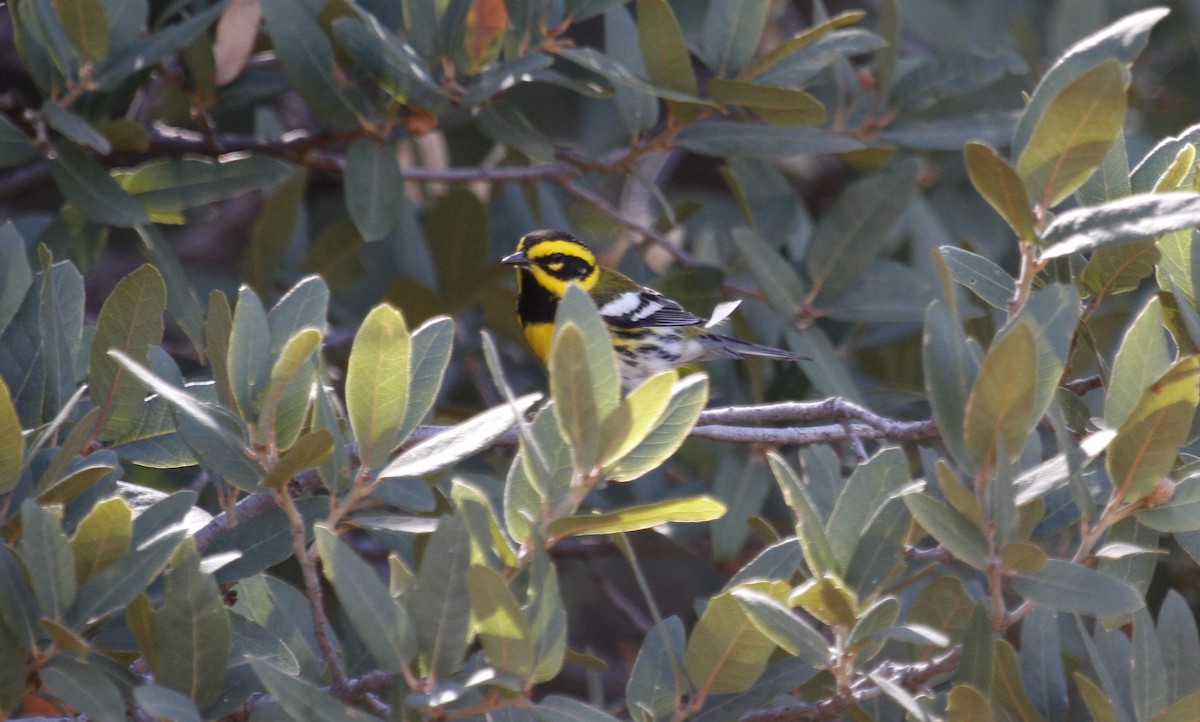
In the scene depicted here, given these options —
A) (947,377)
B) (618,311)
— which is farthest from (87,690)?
(618,311)

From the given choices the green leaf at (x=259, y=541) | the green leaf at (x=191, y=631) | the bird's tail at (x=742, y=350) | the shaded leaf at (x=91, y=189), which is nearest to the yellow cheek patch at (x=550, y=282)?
the bird's tail at (x=742, y=350)

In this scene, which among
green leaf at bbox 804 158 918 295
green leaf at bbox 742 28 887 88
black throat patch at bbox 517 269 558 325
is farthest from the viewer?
black throat patch at bbox 517 269 558 325

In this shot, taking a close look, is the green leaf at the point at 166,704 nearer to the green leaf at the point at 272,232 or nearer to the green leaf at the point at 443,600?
the green leaf at the point at 443,600

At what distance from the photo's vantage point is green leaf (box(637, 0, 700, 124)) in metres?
3.12

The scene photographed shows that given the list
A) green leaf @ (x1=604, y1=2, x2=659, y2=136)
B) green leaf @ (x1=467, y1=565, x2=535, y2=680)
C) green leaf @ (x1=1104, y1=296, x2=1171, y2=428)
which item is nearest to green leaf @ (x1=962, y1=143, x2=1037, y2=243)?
green leaf @ (x1=1104, y1=296, x2=1171, y2=428)

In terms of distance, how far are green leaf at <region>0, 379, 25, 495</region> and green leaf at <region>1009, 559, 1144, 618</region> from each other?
150 centimetres

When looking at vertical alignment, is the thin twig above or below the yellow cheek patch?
above

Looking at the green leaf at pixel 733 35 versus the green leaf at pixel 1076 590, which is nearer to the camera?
the green leaf at pixel 1076 590

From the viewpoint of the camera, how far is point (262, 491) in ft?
5.88

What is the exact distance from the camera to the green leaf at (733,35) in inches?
131

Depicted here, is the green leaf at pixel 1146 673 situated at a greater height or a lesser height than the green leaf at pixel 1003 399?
lesser

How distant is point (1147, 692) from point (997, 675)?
225 mm

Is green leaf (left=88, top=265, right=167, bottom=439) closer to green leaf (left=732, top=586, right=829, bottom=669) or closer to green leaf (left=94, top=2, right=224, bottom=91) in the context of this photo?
green leaf (left=94, top=2, right=224, bottom=91)

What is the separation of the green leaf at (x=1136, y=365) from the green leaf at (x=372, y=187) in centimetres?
211
